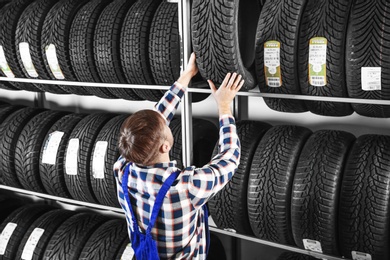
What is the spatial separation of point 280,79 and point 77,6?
1.72m

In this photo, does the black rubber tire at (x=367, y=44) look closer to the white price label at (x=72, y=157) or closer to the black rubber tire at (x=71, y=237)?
the white price label at (x=72, y=157)

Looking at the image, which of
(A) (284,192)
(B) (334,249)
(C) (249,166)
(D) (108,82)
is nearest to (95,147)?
(D) (108,82)

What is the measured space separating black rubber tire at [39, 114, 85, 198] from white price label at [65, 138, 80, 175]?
82mm

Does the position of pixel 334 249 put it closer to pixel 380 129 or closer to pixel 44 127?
pixel 380 129

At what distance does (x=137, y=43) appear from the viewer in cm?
284

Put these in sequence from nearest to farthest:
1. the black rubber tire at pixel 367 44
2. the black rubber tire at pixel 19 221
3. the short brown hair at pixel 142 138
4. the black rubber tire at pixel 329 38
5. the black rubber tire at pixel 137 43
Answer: the short brown hair at pixel 142 138
the black rubber tire at pixel 367 44
the black rubber tire at pixel 329 38
the black rubber tire at pixel 137 43
the black rubber tire at pixel 19 221

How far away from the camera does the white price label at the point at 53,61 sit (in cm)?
314

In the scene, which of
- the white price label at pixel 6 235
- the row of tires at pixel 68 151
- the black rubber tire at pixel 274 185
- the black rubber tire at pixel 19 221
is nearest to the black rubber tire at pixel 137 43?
the row of tires at pixel 68 151

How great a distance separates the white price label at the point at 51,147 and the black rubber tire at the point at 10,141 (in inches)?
13.6

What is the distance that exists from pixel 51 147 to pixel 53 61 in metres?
0.68

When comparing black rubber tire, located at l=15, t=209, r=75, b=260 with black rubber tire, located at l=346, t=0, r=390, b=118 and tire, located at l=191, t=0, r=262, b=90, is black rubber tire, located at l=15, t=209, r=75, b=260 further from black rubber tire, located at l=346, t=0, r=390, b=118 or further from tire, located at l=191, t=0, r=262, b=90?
black rubber tire, located at l=346, t=0, r=390, b=118

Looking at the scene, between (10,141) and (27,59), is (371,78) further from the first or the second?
(10,141)

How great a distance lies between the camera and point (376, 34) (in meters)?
2.12

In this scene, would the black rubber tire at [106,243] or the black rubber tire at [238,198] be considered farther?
the black rubber tire at [106,243]
